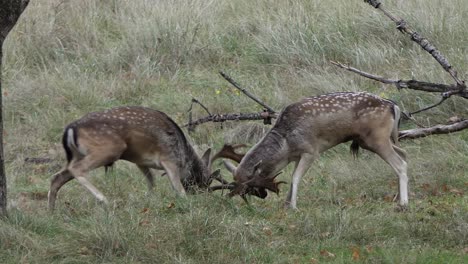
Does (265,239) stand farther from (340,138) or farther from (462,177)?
(462,177)

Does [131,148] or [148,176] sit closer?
[131,148]

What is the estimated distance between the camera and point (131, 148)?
420 inches

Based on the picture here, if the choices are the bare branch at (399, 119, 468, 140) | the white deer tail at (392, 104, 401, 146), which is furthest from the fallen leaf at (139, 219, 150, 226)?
the white deer tail at (392, 104, 401, 146)

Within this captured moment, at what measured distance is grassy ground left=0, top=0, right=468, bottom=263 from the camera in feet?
26.7

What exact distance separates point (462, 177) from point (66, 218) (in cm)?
459

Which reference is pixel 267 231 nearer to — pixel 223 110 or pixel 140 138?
pixel 140 138

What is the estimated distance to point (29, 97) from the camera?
603 inches

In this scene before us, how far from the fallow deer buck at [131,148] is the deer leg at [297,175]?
2.82ft

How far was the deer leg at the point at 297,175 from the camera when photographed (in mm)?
10156

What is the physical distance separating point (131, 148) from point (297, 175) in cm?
179

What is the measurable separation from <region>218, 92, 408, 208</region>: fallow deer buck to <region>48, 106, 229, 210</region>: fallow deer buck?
0.53 meters

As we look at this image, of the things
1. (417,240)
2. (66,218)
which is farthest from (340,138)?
(66,218)

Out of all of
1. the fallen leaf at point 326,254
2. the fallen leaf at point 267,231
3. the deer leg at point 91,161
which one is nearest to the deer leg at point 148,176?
the deer leg at point 91,161

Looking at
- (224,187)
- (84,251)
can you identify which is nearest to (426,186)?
(224,187)
